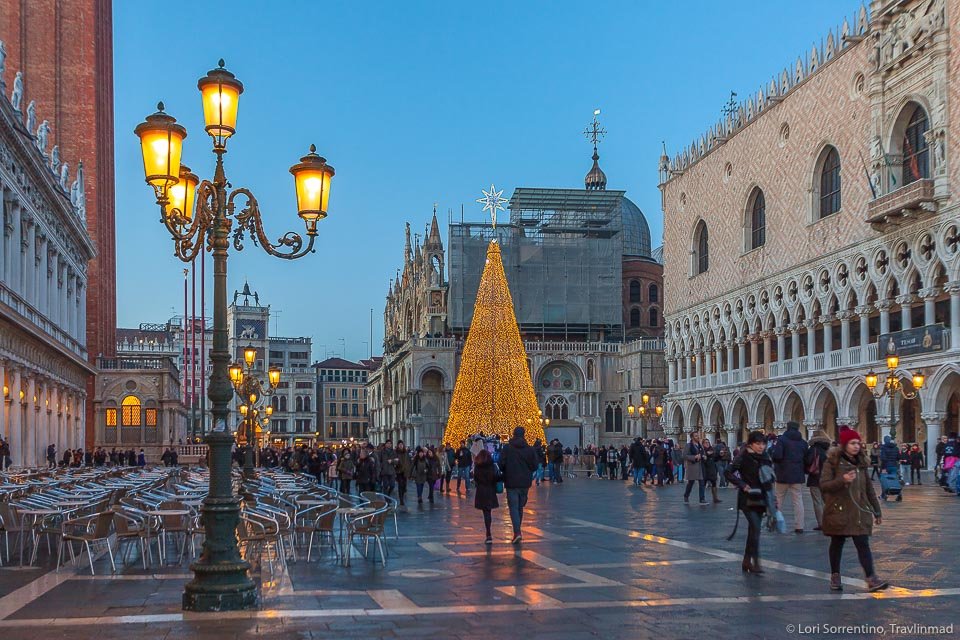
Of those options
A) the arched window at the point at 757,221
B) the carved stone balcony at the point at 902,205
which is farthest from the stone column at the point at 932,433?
the arched window at the point at 757,221

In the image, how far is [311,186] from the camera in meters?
9.62

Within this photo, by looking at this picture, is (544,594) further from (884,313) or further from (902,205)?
(884,313)

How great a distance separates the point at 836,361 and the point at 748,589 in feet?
103

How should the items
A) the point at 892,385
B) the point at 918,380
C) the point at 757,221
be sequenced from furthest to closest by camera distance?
the point at 757,221 → the point at 918,380 → the point at 892,385

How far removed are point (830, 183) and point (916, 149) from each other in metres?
5.60

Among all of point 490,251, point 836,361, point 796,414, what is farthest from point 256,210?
point 796,414

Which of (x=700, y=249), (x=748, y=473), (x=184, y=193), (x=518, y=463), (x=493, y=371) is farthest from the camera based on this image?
(x=700, y=249)

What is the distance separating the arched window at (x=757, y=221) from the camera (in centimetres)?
4622

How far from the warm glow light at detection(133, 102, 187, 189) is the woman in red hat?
6.03m

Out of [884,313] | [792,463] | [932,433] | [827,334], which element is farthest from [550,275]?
[792,463]

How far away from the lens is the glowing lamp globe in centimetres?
919

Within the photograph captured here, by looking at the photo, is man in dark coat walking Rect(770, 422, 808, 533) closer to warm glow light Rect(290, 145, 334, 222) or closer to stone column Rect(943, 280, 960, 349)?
warm glow light Rect(290, 145, 334, 222)

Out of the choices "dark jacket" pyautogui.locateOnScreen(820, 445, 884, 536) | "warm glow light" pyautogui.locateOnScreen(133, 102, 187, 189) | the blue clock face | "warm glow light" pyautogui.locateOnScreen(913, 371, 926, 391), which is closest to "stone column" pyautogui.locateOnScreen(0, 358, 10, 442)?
"warm glow light" pyautogui.locateOnScreen(133, 102, 187, 189)

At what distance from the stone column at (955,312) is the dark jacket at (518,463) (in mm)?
22055
